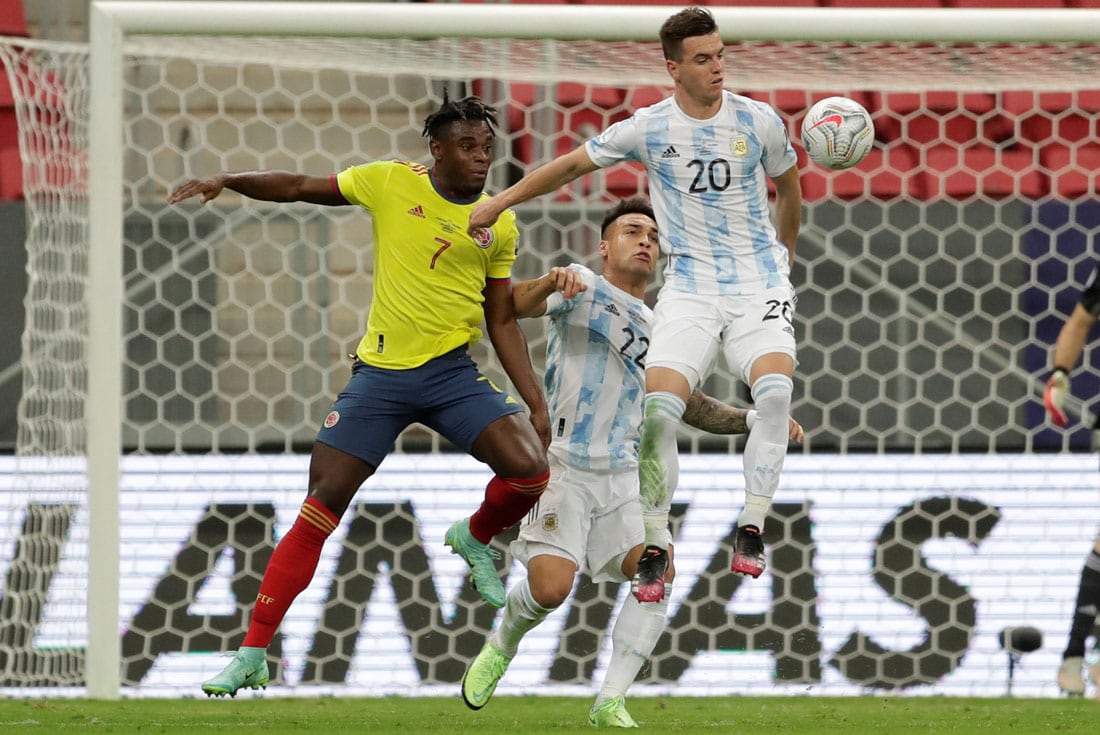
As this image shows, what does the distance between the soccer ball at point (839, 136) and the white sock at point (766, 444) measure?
74 centimetres

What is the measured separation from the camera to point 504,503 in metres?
5.43

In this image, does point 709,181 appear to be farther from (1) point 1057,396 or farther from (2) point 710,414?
(1) point 1057,396

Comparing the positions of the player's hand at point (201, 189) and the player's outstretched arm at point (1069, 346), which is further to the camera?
the player's outstretched arm at point (1069, 346)

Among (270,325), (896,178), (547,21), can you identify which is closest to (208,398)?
(270,325)

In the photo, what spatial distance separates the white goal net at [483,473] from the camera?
23.0 ft

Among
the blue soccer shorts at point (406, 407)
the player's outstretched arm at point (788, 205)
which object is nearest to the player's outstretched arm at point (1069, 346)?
the player's outstretched arm at point (788, 205)

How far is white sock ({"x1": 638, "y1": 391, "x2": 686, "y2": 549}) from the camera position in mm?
5078

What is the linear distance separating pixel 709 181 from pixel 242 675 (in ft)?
7.17

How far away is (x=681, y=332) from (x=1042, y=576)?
3.05m

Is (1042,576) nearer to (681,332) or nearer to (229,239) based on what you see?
(681,332)

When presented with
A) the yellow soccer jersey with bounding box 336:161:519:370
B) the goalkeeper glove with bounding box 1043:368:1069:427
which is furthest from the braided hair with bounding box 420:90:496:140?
the goalkeeper glove with bounding box 1043:368:1069:427

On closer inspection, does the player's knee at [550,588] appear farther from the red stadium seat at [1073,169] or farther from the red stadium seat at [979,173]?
the red stadium seat at [1073,169]

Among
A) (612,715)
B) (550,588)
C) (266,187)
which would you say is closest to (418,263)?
(266,187)

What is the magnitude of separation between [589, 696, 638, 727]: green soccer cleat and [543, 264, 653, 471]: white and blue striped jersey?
0.83 metres
